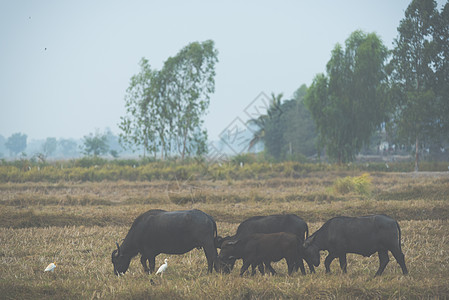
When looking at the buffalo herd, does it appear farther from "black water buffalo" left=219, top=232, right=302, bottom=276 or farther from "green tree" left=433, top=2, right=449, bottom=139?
"green tree" left=433, top=2, right=449, bottom=139

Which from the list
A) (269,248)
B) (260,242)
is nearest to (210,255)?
(260,242)

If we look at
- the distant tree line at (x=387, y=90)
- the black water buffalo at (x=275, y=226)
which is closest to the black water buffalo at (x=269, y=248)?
the black water buffalo at (x=275, y=226)

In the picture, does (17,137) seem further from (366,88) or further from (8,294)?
(8,294)

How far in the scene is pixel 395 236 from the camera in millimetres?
8234

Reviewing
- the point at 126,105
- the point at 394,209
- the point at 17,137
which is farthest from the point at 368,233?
the point at 17,137

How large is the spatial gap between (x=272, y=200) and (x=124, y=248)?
35.3 feet

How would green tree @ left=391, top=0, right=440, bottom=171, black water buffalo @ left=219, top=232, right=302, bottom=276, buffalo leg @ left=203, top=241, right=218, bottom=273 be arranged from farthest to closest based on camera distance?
green tree @ left=391, top=0, right=440, bottom=171
buffalo leg @ left=203, top=241, right=218, bottom=273
black water buffalo @ left=219, top=232, right=302, bottom=276

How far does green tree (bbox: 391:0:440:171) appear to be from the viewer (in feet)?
121

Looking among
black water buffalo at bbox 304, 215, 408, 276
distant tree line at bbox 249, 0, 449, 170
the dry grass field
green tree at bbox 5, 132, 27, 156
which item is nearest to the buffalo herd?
black water buffalo at bbox 304, 215, 408, 276

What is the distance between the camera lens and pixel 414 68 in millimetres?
38188

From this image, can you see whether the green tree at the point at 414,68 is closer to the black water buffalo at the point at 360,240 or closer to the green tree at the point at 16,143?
the black water buffalo at the point at 360,240

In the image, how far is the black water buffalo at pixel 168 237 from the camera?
8461mm

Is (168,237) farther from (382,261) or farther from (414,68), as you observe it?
(414,68)

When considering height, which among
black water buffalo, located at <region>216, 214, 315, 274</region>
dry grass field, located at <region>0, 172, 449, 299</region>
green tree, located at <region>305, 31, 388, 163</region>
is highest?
green tree, located at <region>305, 31, 388, 163</region>
